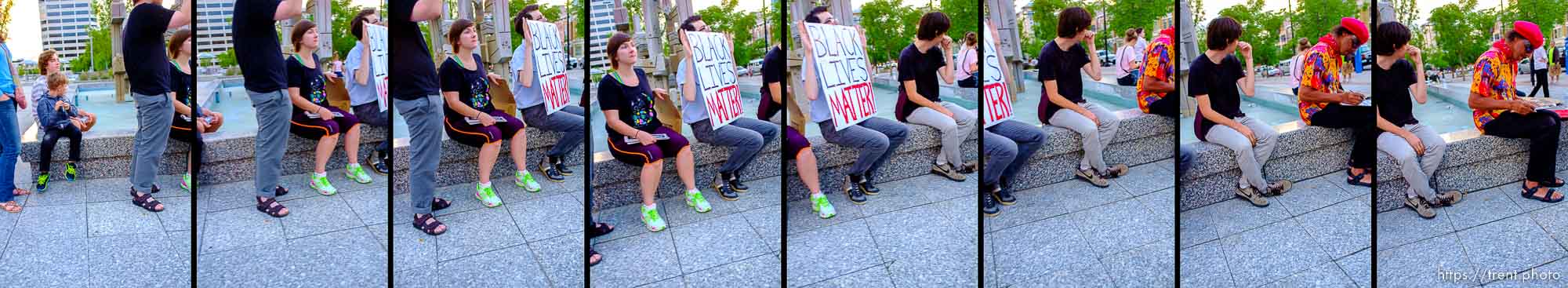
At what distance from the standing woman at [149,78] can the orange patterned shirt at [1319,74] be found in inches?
127

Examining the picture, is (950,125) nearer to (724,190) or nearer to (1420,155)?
(724,190)

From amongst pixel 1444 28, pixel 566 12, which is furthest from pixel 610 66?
pixel 1444 28

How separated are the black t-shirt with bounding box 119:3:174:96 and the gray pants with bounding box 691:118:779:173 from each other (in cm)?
148

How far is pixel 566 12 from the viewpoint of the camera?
2.58 m

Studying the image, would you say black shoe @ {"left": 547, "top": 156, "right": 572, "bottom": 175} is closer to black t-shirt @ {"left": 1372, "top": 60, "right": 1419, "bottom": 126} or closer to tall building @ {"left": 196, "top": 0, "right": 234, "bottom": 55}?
tall building @ {"left": 196, "top": 0, "right": 234, "bottom": 55}

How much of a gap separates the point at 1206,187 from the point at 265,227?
2.82 metres

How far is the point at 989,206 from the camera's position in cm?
276

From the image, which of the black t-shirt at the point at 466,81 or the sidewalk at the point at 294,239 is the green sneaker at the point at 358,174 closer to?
the sidewalk at the point at 294,239

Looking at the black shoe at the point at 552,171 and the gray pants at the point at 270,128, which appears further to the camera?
the black shoe at the point at 552,171

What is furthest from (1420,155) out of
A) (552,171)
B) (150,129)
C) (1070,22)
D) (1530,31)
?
(150,129)

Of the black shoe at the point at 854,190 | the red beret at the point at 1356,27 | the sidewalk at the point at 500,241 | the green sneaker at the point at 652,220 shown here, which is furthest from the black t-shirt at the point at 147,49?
the red beret at the point at 1356,27

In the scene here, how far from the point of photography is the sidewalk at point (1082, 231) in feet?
9.00

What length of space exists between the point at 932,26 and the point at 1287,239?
138 cm

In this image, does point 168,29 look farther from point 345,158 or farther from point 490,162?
point 490,162
